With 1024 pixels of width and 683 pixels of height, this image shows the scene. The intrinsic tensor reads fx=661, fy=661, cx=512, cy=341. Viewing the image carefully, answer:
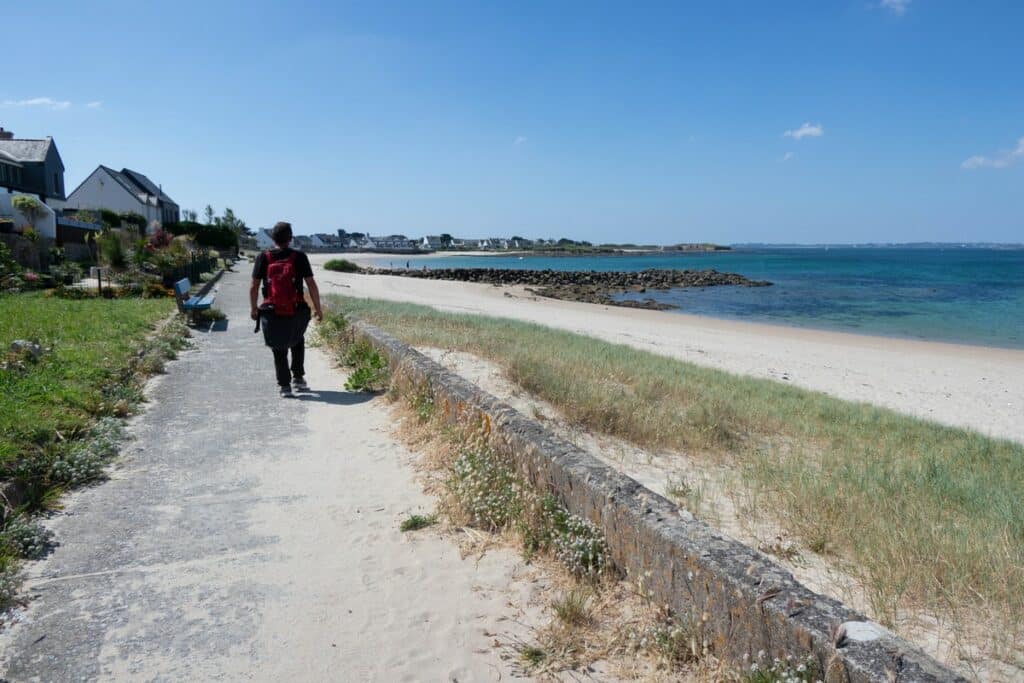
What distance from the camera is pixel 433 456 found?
5258 millimetres

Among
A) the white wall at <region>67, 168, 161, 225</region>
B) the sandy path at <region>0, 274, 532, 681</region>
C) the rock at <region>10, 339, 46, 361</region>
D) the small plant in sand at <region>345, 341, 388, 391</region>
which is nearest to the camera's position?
the sandy path at <region>0, 274, 532, 681</region>

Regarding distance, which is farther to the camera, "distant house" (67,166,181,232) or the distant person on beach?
"distant house" (67,166,181,232)

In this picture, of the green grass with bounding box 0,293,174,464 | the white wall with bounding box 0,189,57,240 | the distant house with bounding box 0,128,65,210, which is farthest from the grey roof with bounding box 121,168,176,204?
the green grass with bounding box 0,293,174,464

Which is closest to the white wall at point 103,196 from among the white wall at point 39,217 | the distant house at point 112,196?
the distant house at point 112,196

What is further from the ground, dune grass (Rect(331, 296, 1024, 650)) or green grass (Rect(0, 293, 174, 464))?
green grass (Rect(0, 293, 174, 464))

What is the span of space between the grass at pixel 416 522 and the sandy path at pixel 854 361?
9238mm

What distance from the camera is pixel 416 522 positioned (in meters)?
4.12

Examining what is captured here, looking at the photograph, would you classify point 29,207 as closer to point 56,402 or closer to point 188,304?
point 188,304

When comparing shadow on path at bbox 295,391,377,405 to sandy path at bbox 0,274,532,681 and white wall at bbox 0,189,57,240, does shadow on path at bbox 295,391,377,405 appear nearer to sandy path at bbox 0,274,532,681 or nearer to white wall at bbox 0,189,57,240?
sandy path at bbox 0,274,532,681

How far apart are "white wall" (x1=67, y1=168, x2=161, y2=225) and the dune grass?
54.6 metres

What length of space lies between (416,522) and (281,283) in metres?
4.21

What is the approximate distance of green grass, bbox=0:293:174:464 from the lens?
490cm

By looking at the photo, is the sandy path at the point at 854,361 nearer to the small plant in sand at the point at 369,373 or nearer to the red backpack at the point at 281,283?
the small plant in sand at the point at 369,373

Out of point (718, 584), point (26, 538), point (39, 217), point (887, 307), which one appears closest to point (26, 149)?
point (39, 217)
